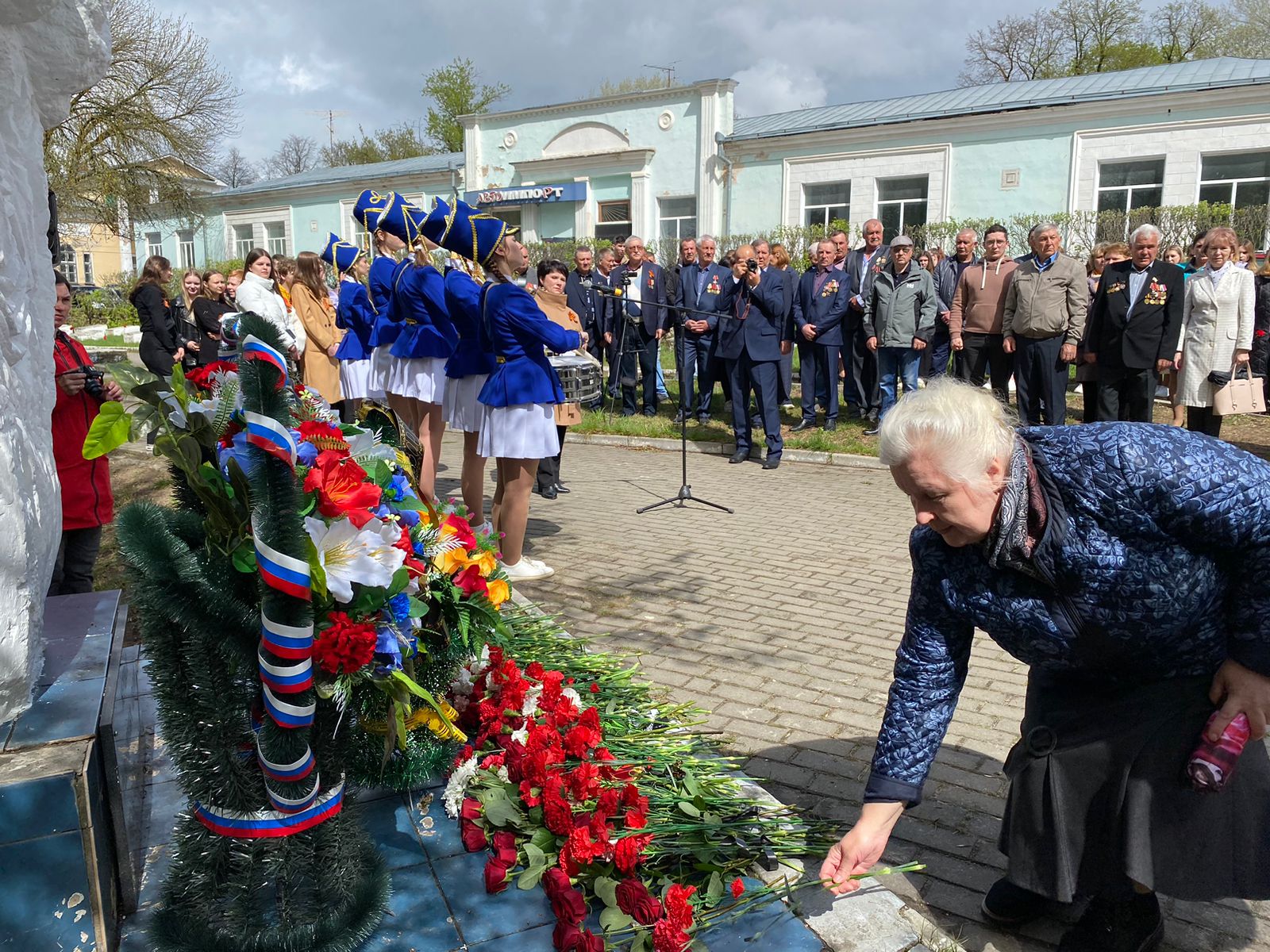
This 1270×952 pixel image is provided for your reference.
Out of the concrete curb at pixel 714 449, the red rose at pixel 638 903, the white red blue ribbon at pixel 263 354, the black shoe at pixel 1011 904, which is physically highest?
the white red blue ribbon at pixel 263 354

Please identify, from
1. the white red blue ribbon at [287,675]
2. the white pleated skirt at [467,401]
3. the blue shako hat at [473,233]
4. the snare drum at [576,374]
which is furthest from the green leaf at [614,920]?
the snare drum at [576,374]

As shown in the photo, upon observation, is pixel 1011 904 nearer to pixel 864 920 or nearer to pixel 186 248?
pixel 864 920

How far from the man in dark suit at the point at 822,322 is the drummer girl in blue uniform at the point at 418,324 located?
17.6 feet

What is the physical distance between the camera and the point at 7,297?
2.50 metres

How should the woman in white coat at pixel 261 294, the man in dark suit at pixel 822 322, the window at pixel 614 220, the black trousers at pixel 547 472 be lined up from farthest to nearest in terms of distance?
1. the window at pixel 614 220
2. the man in dark suit at pixel 822 322
3. the black trousers at pixel 547 472
4. the woman in white coat at pixel 261 294

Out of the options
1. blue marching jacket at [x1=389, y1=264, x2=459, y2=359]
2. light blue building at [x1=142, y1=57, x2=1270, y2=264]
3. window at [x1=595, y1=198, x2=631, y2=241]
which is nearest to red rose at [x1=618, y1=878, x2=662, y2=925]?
blue marching jacket at [x1=389, y1=264, x2=459, y2=359]

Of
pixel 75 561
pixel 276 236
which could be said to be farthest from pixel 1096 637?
pixel 276 236

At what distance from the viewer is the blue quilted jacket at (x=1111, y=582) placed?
7.22 feet

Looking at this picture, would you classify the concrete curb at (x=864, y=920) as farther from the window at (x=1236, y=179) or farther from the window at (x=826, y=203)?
the window at (x=826, y=203)

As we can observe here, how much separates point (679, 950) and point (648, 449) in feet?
31.0

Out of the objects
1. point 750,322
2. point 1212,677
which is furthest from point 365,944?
point 750,322

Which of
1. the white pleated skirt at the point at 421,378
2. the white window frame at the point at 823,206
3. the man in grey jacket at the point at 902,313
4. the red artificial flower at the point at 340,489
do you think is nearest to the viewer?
the red artificial flower at the point at 340,489

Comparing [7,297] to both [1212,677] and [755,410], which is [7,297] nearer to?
[1212,677]

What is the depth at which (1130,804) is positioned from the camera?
8.02 ft
